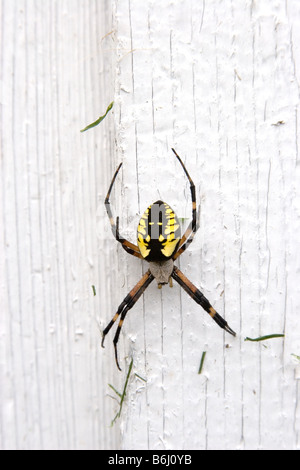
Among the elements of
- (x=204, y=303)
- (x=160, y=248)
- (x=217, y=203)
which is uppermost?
(x=217, y=203)

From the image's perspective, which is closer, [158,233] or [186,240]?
[158,233]

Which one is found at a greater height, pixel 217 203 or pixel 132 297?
pixel 217 203

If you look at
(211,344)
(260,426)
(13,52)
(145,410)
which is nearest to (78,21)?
(13,52)

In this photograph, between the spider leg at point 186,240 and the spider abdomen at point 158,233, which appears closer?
the spider abdomen at point 158,233

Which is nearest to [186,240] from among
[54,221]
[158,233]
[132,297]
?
[158,233]

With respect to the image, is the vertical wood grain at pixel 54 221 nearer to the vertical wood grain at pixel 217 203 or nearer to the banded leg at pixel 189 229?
the vertical wood grain at pixel 217 203

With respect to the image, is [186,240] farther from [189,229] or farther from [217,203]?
[217,203]

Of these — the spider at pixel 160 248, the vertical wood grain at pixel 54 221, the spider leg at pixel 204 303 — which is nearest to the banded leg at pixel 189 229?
the spider at pixel 160 248
